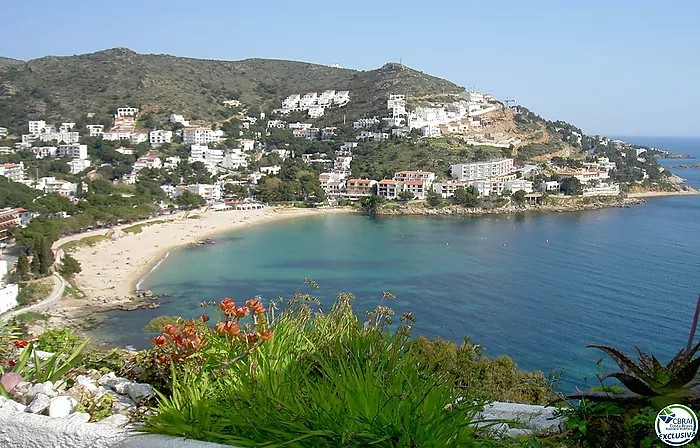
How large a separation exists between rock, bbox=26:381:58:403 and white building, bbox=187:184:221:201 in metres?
31.9

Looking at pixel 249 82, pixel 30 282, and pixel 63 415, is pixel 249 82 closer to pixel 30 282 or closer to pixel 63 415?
pixel 30 282

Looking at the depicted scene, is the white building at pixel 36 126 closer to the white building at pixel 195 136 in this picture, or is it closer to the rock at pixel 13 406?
the white building at pixel 195 136

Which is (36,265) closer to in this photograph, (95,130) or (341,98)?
(95,130)

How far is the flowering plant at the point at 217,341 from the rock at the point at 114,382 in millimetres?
130

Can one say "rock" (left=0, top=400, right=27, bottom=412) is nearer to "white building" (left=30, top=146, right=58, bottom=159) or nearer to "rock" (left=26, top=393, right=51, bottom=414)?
"rock" (left=26, top=393, right=51, bottom=414)

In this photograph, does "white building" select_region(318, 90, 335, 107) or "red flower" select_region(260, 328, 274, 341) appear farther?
"white building" select_region(318, 90, 335, 107)

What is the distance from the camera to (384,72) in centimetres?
6456

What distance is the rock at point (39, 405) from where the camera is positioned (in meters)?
1.50

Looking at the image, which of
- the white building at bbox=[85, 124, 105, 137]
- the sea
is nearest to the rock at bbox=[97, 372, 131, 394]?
the sea

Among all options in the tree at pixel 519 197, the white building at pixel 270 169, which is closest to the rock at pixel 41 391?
the tree at pixel 519 197

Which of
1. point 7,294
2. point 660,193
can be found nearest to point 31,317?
point 7,294

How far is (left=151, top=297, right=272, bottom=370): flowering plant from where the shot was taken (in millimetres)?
1680

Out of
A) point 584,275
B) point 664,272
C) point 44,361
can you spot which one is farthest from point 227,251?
point 44,361

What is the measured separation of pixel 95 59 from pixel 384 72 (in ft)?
103
